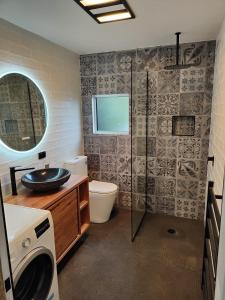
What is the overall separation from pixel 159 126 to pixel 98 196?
4.12ft

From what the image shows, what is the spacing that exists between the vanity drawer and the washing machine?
0.35 meters

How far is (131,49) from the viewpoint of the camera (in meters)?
2.81

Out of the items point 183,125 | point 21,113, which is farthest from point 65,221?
point 183,125

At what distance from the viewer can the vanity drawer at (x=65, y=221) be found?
193cm

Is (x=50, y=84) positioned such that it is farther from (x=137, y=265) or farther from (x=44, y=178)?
(x=137, y=265)

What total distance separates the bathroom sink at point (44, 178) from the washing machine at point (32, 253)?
0.32 metres

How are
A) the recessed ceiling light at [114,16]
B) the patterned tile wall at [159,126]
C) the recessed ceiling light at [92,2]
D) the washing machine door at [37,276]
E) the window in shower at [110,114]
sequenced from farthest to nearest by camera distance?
the window in shower at [110,114], the patterned tile wall at [159,126], the recessed ceiling light at [114,16], the recessed ceiling light at [92,2], the washing machine door at [37,276]

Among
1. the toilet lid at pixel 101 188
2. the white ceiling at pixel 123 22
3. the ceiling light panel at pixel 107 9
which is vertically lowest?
the toilet lid at pixel 101 188

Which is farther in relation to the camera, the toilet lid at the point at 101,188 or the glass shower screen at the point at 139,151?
the toilet lid at the point at 101,188

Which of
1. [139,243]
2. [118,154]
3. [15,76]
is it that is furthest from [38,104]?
[139,243]

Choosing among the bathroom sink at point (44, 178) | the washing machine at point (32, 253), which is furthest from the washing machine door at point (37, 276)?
the bathroom sink at point (44, 178)

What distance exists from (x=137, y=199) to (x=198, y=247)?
922 mm

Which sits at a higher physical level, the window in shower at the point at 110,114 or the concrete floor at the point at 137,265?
the window in shower at the point at 110,114

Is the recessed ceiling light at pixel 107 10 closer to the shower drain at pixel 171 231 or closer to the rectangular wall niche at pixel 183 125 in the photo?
the rectangular wall niche at pixel 183 125
